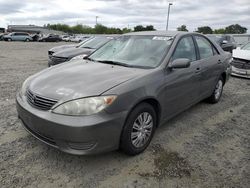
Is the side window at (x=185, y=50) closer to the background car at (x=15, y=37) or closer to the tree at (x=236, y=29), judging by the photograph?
the background car at (x=15, y=37)

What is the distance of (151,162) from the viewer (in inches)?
119

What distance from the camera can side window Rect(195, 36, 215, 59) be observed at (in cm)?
454

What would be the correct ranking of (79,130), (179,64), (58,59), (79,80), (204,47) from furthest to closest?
(58,59) < (204,47) < (179,64) < (79,80) < (79,130)

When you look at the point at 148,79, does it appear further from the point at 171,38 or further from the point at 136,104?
the point at 171,38

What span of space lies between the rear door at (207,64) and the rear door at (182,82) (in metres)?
0.21

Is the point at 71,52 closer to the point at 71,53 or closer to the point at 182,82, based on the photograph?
the point at 71,53

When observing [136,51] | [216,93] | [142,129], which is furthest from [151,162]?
[216,93]

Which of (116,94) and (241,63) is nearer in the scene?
(116,94)

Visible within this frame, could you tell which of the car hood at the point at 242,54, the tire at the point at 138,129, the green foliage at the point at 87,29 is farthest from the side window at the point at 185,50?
the green foliage at the point at 87,29

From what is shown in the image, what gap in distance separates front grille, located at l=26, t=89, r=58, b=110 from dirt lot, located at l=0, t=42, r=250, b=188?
68 cm

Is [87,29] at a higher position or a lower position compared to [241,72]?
higher

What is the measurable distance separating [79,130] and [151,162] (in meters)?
1.07

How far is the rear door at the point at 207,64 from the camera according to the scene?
447cm

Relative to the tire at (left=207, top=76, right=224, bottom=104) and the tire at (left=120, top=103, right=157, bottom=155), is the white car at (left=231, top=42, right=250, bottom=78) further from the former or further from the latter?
the tire at (left=120, top=103, right=157, bottom=155)
